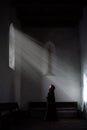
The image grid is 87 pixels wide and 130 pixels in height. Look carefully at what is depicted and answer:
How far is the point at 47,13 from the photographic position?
49.5 ft

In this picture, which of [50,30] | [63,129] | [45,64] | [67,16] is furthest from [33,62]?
[63,129]

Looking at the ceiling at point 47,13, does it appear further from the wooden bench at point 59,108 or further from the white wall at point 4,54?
the wooden bench at point 59,108

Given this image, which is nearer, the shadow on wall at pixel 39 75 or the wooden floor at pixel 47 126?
the wooden floor at pixel 47 126

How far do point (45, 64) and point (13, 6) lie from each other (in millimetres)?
4648

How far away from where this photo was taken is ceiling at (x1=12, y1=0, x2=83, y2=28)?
44.3 ft

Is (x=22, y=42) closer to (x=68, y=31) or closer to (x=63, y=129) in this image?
(x=68, y=31)

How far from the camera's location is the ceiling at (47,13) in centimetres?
1351

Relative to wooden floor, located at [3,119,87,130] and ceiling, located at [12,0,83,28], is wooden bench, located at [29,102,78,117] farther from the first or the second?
ceiling, located at [12,0,83,28]

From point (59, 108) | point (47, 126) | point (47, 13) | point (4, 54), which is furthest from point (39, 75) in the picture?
point (47, 126)

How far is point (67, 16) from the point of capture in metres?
15.8

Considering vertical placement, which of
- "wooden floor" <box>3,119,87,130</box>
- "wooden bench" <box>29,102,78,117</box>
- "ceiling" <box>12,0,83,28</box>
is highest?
"ceiling" <box>12,0,83,28</box>

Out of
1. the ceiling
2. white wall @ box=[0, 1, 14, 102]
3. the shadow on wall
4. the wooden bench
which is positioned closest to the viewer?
white wall @ box=[0, 1, 14, 102]

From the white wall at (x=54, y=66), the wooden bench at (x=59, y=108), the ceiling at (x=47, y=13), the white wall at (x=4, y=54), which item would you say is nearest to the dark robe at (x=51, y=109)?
the wooden bench at (x=59, y=108)

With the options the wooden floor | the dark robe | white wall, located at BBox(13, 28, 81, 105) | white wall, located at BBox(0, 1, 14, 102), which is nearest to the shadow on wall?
white wall, located at BBox(13, 28, 81, 105)
